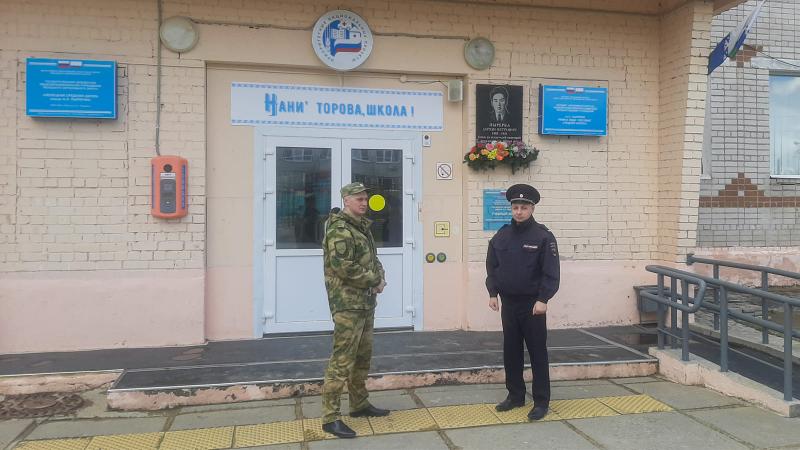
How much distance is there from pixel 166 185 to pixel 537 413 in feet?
13.8

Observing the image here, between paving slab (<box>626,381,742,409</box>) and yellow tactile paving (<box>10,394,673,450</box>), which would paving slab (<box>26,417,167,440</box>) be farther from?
paving slab (<box>626,381,742,409</box>)

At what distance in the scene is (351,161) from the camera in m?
6.68

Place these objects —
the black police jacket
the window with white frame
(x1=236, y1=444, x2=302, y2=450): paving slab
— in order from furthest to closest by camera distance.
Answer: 1. the window with white frame
2. the black police jacket
3. (x1=236, y1=444, x2=302, y2=450): paving slab

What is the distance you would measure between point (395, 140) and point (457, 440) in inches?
145

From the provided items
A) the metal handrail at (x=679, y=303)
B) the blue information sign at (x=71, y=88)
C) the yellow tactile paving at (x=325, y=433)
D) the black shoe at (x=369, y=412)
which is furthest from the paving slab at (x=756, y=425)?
the blue information sign at (x=71, y=88)

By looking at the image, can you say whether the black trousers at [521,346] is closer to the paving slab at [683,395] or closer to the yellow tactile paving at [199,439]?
the paving slab at [683,395]

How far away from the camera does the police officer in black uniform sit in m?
4.45

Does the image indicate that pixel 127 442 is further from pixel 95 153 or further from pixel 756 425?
pixel 756 425

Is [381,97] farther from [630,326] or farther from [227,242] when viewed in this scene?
[630,326]

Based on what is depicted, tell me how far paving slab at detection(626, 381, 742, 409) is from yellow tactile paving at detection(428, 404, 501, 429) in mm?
1545

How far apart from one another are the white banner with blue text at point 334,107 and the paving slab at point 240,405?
10.1 ft

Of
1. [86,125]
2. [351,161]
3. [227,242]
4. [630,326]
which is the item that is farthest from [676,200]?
[86,125]

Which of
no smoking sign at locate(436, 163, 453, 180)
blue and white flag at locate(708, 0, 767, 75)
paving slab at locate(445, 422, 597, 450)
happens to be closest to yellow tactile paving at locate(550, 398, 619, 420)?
paving slab at locate(445, 422, 597, 450)

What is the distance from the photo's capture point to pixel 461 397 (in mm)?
4988
